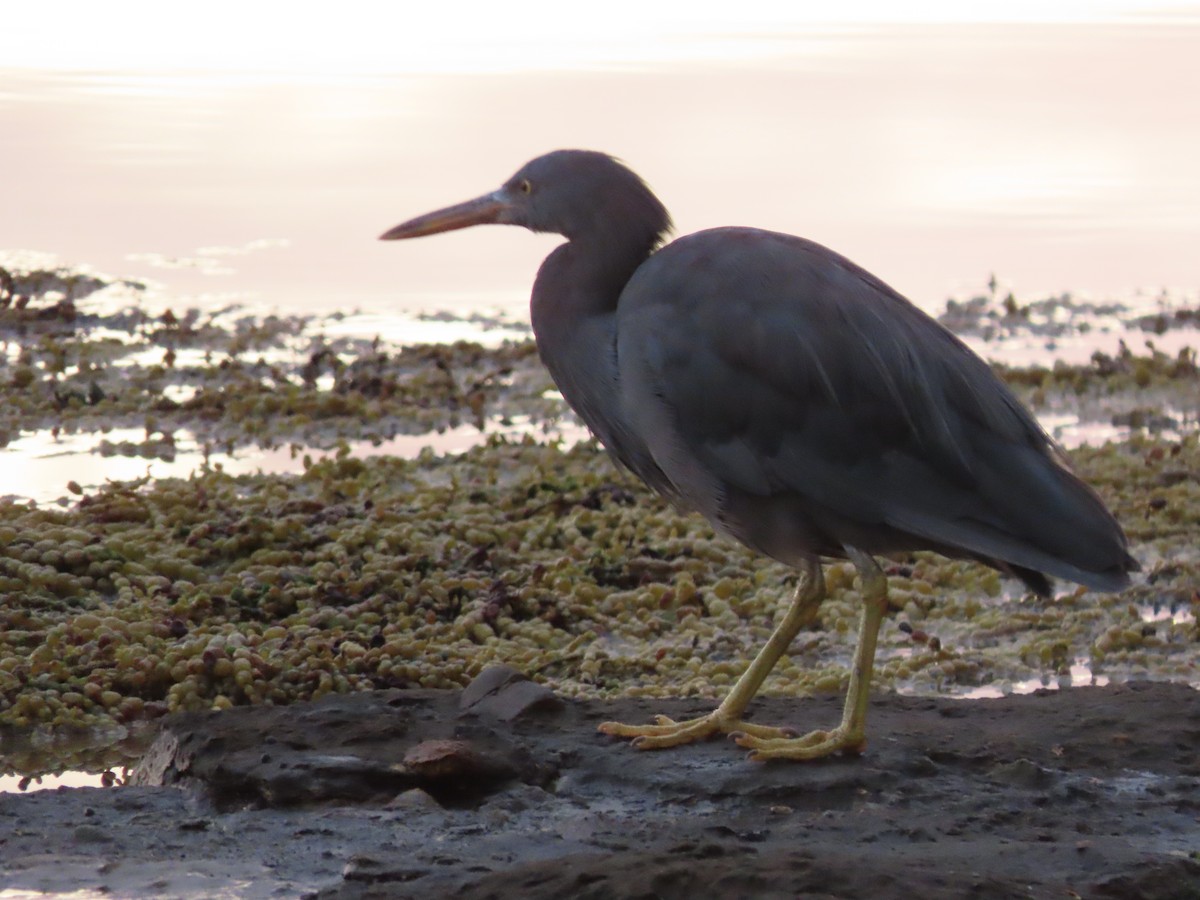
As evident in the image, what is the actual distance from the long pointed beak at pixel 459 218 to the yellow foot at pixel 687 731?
5.43 ft

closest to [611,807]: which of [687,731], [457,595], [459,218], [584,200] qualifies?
[687,731]

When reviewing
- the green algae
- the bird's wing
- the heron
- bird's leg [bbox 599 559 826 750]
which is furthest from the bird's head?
the green algae

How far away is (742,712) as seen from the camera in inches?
213

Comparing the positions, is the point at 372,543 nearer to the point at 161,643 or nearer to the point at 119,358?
the point at 161,643

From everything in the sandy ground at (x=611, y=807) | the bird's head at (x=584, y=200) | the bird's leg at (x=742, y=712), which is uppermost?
the bird's head at (x=584, y=200)

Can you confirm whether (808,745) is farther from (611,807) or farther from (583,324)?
(583,324)

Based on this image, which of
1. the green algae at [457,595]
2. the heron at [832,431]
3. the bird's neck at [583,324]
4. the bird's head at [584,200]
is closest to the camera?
the heron at [832,431]

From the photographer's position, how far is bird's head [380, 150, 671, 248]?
559 cm

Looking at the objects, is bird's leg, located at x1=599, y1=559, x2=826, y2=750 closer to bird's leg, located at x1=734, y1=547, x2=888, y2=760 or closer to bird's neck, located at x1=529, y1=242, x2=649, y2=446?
bird's leg, located at x1=734, y1=547, x2=888, y2=760

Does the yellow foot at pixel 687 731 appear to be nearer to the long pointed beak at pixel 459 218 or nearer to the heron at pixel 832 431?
the heron at pixel 832 431

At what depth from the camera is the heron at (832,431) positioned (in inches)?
196

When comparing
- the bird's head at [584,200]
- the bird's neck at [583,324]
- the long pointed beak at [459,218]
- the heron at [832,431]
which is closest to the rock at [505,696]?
the heron at [832,431]

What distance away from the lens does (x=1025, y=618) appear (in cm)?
716

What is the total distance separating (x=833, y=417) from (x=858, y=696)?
73 cm
